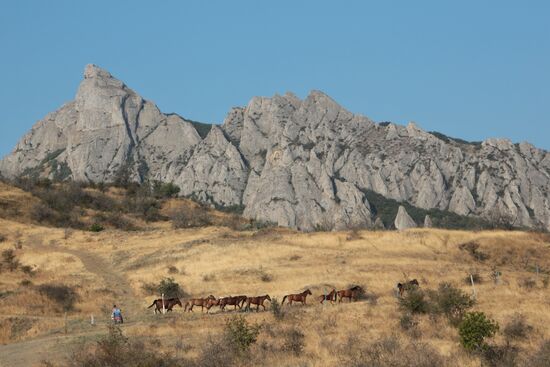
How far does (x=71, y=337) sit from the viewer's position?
102 feet

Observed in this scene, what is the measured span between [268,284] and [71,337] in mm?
19698

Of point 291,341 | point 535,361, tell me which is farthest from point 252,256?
point 535,361

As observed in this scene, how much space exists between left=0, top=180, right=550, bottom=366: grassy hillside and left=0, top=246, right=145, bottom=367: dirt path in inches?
5.1

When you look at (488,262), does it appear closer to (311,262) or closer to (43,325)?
(311,262)

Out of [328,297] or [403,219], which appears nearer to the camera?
[328,297]

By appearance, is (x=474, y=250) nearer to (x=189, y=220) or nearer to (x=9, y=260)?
(x=9, y=260)

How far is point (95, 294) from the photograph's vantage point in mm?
46406

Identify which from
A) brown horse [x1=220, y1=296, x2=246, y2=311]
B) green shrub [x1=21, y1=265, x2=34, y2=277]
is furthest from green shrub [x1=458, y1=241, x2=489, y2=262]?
green shrub [x1=21, y1=265, x2=34, y2=277]

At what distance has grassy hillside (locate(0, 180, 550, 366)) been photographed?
26.0 metres

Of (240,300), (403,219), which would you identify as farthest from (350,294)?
(403,219)

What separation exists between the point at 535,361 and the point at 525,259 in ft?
133

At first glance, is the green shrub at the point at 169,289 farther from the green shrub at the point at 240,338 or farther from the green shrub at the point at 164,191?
→ the green shrub at the point at 164,191

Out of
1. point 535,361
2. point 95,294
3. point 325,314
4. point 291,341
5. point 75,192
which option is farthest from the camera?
point 75,192

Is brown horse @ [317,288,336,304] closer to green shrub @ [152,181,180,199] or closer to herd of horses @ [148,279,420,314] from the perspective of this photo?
herd of horses @ [148,279,420,314]
